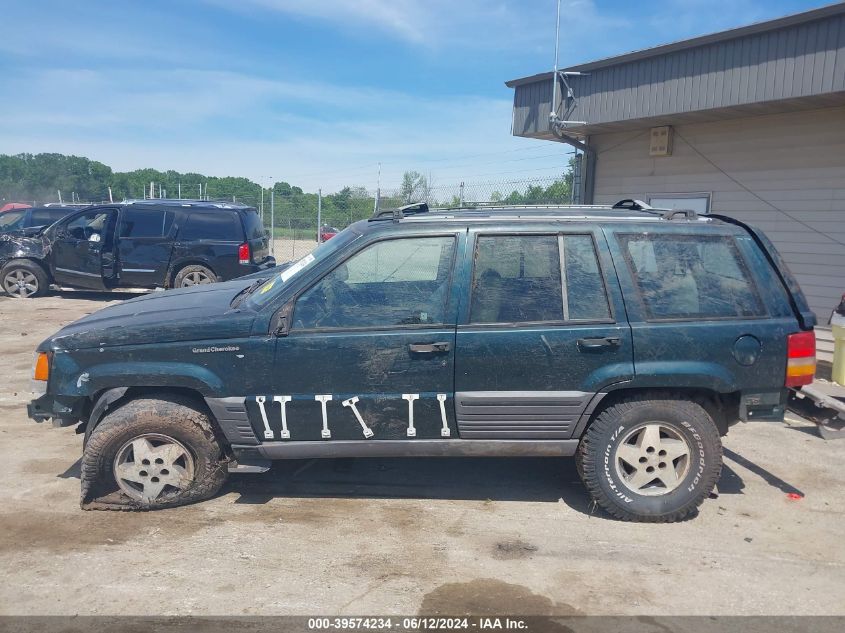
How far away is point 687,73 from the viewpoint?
10047 millimetres

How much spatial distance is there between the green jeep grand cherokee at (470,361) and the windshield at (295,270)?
4 centimetres

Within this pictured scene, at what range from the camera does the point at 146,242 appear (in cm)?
1318

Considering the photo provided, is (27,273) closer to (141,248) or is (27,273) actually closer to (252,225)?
(141,248)

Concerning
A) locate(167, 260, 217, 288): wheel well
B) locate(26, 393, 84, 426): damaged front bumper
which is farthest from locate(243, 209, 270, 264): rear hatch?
locate(26, 393, 84, 426): damaged front bumper

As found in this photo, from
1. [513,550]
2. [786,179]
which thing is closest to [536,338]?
[513,550]

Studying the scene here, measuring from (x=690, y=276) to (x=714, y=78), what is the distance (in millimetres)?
6589

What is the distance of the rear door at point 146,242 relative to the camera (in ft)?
43.1

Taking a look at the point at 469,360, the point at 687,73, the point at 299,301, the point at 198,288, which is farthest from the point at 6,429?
the point at 687,73

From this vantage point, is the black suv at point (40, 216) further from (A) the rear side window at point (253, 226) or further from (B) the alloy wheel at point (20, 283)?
(A) the rear side window at point (253, 226)

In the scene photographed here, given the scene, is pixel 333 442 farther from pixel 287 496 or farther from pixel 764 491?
pixel 764 491

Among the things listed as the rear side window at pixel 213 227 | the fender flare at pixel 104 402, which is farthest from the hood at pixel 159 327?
the rear side window at pixel 213 227

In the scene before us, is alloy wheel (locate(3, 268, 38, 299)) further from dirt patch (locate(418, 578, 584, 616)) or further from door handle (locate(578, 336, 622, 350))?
dirt patch (locate(418, 578, 584, 616))

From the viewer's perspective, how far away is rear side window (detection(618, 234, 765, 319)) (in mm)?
4312

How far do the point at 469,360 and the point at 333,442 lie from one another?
3.18ft
